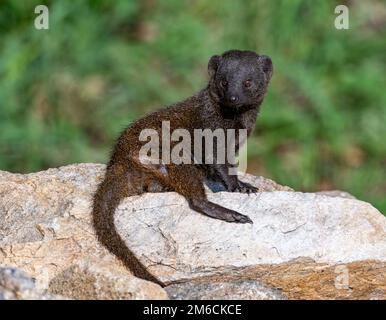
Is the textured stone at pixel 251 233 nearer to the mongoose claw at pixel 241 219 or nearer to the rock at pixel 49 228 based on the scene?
the mongoose claw at pixel 241 219

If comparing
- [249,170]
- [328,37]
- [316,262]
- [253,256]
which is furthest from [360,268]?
[328,37]

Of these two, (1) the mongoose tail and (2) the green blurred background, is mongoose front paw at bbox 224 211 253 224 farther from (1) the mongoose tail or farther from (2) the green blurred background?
(2) the green blurred background

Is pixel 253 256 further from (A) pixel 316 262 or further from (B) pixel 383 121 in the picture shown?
(B) pixel 383 121

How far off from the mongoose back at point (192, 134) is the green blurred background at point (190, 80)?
3.09m

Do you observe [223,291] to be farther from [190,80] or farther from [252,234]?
[190,80]

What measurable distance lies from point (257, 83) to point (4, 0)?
414cm

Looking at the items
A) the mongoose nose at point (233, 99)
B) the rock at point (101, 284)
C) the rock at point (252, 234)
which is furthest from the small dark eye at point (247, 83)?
the rock at point (101, 284)

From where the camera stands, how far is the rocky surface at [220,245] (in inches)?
182

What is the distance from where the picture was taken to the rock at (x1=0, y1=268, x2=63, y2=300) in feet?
12.8

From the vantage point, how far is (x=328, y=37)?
358 inches

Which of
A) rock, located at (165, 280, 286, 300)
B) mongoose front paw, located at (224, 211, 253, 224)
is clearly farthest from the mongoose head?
rock, located at (165, 280, 286, 300)

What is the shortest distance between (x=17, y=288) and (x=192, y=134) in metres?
1.78
